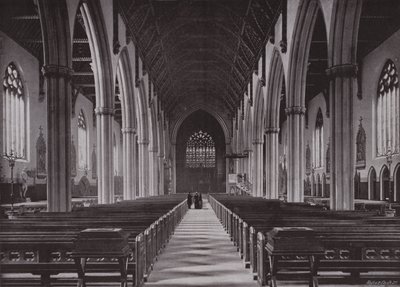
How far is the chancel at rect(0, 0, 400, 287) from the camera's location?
6.01m

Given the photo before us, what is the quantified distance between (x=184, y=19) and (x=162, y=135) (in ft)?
49.0

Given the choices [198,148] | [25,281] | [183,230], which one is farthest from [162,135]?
[25,281]

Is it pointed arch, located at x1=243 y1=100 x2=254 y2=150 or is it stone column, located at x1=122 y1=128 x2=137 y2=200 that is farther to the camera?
pointed arch, located at x1=243 y1=100 x2=254 y2=150

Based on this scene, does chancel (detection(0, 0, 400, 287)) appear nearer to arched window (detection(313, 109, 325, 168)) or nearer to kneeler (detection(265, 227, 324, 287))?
kneeler (detection(265, 227, 324, 287))

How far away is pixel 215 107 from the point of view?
4247 cm

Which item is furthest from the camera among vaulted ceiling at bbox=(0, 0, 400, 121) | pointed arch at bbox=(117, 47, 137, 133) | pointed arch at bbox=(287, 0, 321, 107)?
pointed arch at bbox=(117, 47, 137, 133)

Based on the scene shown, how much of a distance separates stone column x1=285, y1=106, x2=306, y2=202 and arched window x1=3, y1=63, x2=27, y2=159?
10.7 meters

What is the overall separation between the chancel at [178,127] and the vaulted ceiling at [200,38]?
0.37 feet

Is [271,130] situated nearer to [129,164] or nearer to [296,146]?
[296,146]

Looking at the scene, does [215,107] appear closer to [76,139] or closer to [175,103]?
[175,103]

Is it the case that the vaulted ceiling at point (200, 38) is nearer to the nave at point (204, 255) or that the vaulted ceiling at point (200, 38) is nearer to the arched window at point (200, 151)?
the arched window at point (200, 151)

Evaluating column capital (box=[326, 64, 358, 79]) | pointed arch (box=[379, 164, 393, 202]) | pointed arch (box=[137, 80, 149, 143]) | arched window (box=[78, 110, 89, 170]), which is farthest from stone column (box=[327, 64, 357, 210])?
arched window (box=[78, 110, 89, 170])

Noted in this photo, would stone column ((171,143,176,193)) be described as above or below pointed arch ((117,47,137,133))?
below

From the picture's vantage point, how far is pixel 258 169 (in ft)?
87.4
